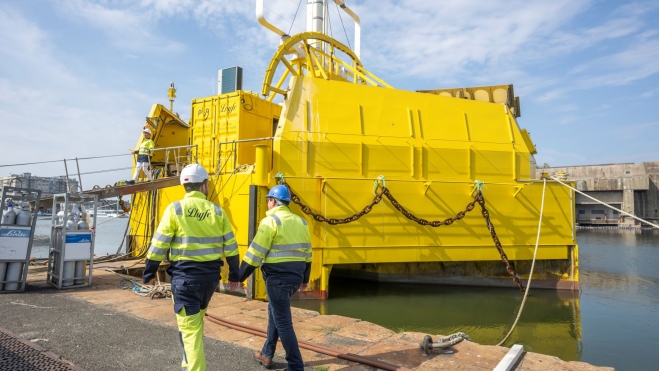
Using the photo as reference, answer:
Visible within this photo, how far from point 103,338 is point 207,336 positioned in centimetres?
97

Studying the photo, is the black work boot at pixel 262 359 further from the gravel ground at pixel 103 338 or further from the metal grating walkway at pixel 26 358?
the metal grating walkway at pixel 26 358

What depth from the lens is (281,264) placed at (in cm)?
302

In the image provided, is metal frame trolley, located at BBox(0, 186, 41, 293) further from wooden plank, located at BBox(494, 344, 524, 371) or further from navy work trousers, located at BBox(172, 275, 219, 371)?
wooden plank, located at BBox(494, 344, 524, 371)

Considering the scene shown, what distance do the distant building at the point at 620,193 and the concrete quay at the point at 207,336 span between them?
114ft

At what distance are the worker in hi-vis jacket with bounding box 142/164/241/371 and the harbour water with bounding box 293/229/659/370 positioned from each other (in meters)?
4.44

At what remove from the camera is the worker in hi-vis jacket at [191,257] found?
2596 millimetres

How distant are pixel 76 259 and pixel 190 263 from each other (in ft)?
16.1

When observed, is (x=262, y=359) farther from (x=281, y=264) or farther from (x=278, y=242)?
(x=278, y=242)

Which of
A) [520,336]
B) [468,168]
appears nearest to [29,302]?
[520,336]

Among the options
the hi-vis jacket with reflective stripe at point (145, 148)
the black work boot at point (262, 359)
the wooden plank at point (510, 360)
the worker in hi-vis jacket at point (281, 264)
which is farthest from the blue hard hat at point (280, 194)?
the hi-vis jacket with reflective stripe at point (145, 148)

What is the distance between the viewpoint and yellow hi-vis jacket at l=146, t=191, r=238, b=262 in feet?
8.79

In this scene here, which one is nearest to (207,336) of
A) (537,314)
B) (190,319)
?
(190,319)

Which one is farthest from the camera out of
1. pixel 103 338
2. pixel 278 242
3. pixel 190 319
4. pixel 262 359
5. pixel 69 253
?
pixel 69 253

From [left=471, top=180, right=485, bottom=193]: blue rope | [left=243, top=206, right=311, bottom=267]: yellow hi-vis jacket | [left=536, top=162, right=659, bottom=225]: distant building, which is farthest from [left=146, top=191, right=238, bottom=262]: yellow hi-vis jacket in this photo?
[left=536, top=162, right=659, bottom=225]: distant building
